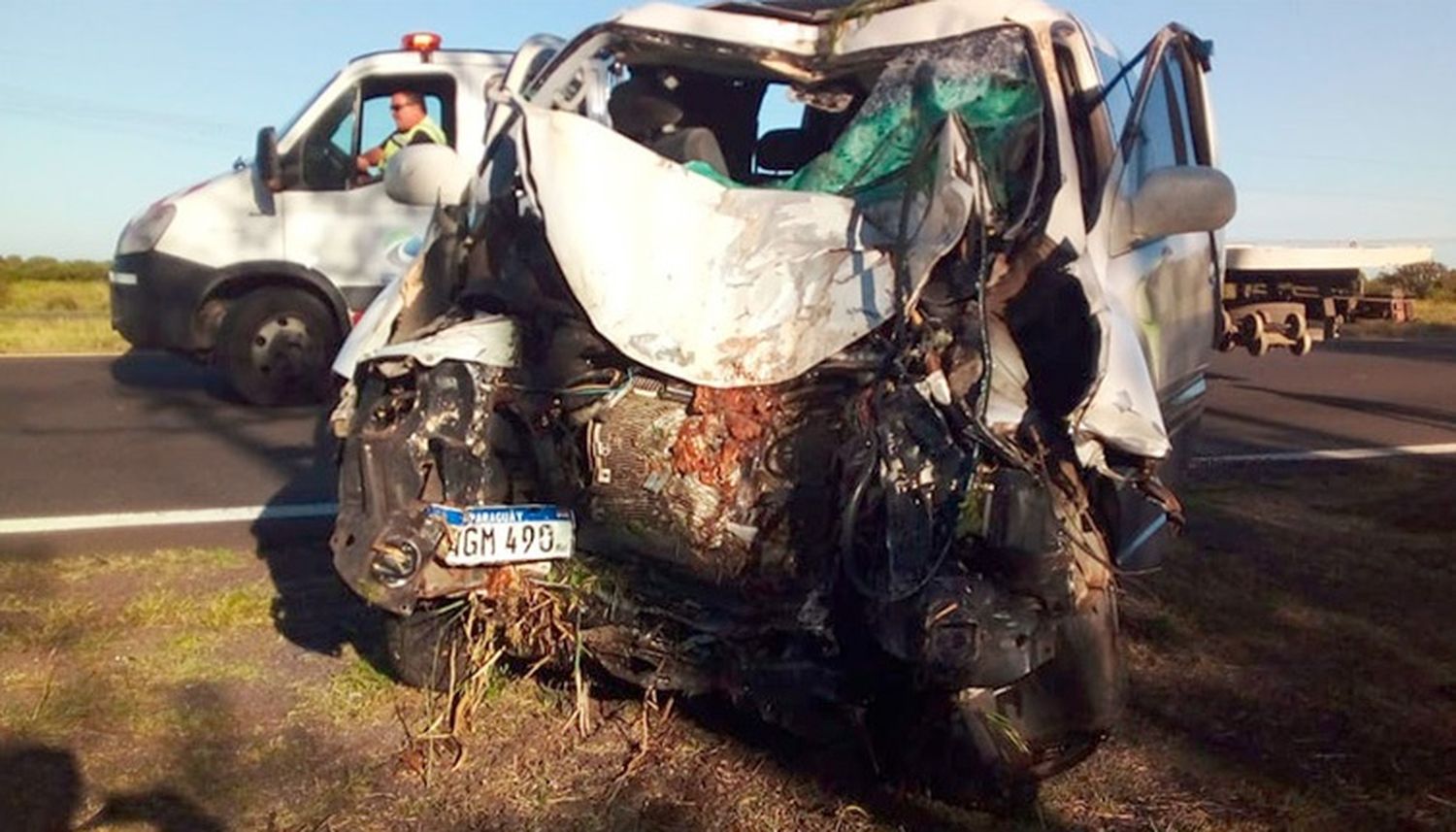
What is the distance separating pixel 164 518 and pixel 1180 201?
529 cm

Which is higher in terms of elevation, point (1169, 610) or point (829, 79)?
point (829, 79)

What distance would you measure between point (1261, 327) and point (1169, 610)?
3.81 meters

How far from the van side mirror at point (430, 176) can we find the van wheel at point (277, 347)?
640 centimetres

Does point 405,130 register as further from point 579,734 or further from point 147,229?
point 579,734

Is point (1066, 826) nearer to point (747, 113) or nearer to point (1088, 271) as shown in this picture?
point (1088, 271)

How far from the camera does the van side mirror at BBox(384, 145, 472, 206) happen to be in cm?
512

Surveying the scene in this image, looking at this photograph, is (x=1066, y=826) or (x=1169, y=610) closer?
(x=1066, y=826)

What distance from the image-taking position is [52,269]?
48219 mm

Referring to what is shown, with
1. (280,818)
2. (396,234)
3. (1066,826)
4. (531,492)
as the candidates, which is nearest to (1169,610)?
(1066,826)

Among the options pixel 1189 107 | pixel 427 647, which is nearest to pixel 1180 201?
pixel 1189 107

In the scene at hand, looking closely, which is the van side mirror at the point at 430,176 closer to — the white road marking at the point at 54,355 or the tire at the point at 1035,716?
the tire at the point at 1035,716

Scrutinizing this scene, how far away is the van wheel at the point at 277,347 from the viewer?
11.3 metres

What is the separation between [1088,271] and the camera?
3.91m

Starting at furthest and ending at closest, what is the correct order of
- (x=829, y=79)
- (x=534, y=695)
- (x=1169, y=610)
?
(x=1169, y=610) < (x=829, y=79) < (x=534, y=695)
